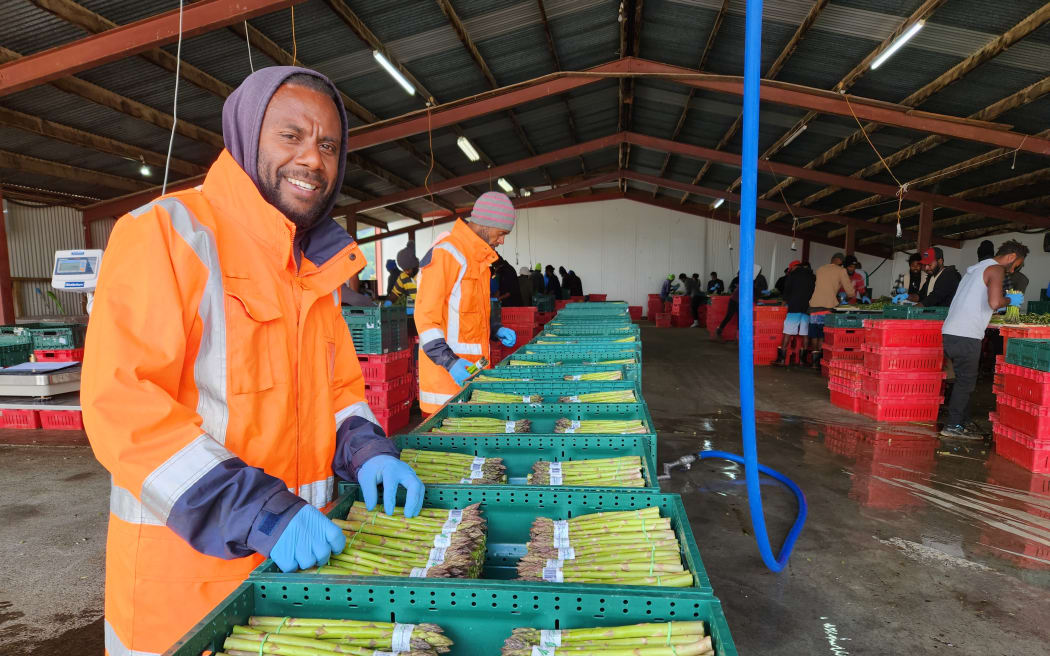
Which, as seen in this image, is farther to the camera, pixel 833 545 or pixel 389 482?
pixel 833 545

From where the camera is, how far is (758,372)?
11336 millimetres

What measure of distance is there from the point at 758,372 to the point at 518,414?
955 cm

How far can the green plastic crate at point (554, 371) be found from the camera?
4.02 m

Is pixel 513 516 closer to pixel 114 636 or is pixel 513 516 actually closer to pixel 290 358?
pixel 290 358

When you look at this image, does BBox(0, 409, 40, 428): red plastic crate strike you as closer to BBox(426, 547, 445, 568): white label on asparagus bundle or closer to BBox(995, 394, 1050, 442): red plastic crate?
BBox(426, 547, 445, 568): white label on asparagus bundle

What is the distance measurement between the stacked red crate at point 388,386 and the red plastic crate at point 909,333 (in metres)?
6.26

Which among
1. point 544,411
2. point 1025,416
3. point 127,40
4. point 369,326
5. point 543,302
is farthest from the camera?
point 543,302

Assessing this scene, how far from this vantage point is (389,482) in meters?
1.75

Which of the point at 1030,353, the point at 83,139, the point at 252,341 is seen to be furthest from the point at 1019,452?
the point at 83,139

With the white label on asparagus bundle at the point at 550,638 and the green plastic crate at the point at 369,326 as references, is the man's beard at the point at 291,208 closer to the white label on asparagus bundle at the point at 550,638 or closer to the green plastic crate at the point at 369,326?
the white label on asparagus bundle at the point at 550,638

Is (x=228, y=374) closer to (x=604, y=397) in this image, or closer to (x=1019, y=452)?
(x=604, y=397)

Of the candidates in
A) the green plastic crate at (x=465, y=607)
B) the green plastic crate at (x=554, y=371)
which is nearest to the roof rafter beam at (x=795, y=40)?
the green plastic crate at (x=554, y=371)

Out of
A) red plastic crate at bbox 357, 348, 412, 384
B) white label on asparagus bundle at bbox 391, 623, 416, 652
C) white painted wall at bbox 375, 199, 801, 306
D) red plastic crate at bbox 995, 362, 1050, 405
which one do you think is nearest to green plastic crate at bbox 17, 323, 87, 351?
red plastic crate at bbox 357, 348, 412, 384

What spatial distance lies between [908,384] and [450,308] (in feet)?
21.7
